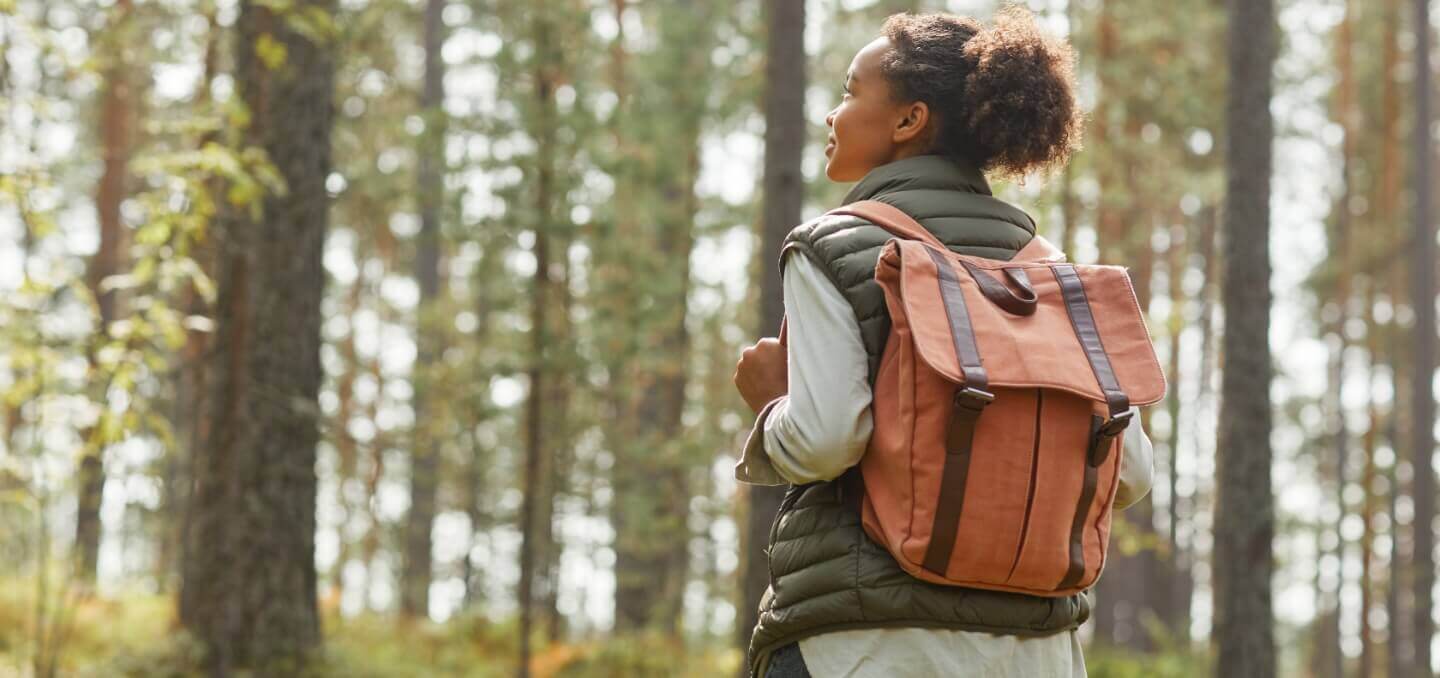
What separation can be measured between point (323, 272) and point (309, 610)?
7.25 feet

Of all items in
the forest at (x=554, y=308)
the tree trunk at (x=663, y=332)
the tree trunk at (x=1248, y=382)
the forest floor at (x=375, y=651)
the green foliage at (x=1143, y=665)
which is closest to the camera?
the forest at (x=554, y=308)

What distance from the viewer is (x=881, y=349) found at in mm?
2436

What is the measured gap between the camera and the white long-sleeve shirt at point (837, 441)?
7.72 ft

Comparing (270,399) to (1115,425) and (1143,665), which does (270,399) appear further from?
(1143,665)

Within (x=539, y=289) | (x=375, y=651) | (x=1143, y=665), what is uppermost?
(x=539, y=289)

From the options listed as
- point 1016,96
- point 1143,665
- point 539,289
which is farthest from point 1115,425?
point 1143,665

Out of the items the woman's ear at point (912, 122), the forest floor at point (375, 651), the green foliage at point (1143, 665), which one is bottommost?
the green foliage at point (1143, 665)

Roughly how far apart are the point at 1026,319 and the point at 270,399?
7.24 m

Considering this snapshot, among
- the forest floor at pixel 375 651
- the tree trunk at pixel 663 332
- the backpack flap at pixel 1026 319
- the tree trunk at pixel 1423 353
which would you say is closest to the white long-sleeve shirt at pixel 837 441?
the backpack flap at pixel 1026 319

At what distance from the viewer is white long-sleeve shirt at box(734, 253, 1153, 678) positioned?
7.72ft

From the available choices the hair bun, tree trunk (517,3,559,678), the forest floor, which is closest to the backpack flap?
the hair bun

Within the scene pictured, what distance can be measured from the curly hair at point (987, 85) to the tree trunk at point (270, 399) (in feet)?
22.4

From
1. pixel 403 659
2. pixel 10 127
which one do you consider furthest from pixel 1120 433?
pixel 403 659

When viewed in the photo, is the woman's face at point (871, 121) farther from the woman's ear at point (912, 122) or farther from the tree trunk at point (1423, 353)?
the tree trunk at point (1423, 353)
